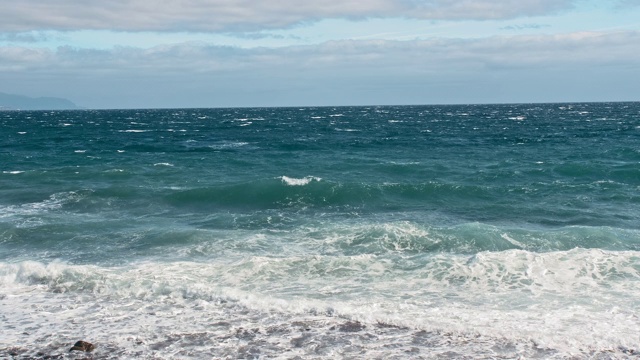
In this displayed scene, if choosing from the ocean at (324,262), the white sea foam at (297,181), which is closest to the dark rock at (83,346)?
the ocean at (324,262)

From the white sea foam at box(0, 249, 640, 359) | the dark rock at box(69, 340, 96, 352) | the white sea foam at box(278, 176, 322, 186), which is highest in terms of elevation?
the white sea foam at box(278, 176, 322, 186)

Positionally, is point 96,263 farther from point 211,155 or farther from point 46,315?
point 211,155

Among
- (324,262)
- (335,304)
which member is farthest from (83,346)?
(324,262)

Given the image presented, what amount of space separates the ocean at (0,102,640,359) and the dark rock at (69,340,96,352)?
0.19 m

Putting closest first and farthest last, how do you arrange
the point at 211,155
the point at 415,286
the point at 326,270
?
the point at 415,286
the point at 326,270
the point at 211,155

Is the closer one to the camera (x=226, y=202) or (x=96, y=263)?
(x=96, y=263)

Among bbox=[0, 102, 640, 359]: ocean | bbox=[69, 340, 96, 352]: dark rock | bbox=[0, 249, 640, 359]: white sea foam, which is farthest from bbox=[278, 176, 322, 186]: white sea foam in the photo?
bbox=[69, 340, 96, 352]: dark rock

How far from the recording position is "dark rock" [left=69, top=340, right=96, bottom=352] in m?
11.8

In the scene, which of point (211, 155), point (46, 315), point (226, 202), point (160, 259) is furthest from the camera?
point (211, 155)

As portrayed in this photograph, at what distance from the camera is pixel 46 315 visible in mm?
13844

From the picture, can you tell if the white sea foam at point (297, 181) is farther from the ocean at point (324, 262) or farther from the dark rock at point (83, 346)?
the dark rock at point (83, 346)

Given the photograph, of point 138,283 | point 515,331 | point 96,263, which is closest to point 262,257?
point 138,283

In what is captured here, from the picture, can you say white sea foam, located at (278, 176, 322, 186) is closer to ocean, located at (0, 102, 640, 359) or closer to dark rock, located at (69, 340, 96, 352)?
ocean, located at (0, 102, 640, 359)

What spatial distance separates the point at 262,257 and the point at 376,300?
491cm
